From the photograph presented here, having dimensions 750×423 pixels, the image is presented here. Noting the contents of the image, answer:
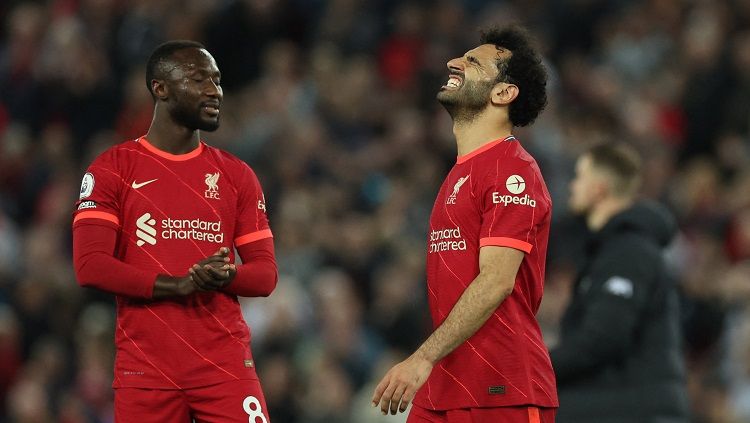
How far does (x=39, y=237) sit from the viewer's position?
42.4ft

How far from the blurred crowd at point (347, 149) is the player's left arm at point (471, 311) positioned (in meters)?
5.30

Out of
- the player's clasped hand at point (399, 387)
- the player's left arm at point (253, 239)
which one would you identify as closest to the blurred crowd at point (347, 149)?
the player's left arm at point (253, 239)

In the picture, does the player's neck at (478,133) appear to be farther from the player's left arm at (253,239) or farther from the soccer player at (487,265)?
the player's left arm at (253,239)

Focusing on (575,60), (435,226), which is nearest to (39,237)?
(575,60)

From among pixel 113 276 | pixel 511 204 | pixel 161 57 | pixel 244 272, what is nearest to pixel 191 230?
pixel 244 272

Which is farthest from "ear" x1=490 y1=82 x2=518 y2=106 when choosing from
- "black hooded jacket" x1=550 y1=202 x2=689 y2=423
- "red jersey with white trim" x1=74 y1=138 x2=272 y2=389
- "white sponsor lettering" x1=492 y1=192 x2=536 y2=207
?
"black hooded jacket" x1=550 y1=202 x2=689 y2=423

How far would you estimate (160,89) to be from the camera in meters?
5.79

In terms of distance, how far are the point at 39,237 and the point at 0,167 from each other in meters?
1.51

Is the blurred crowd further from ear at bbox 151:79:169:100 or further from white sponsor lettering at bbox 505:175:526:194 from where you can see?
white sponsor lettering at bbox 505:175:526:194

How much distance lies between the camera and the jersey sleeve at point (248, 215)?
231 inches

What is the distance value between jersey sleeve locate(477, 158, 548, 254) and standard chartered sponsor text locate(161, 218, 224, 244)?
1.10 metres

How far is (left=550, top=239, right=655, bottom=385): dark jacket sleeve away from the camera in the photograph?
734 cm

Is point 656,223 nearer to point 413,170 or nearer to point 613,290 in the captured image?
point 613,290

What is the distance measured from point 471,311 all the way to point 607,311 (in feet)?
7.13
